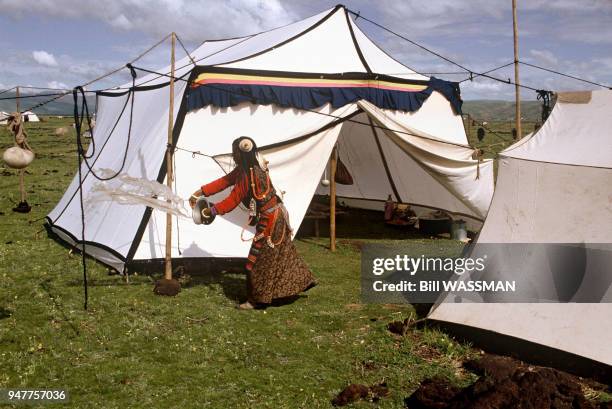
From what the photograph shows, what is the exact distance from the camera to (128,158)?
9.12 m

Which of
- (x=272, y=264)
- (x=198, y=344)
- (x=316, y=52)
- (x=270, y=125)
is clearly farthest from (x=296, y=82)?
(x=198, y=344)

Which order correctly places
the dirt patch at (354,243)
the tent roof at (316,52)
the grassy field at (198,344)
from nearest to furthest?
the grassy field at (198,344), the tent roof at (316,52), the dirt patch at (354,243)

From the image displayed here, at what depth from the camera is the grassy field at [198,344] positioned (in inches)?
201

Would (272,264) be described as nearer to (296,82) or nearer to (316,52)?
(296,82)

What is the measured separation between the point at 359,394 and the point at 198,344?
6.48ft

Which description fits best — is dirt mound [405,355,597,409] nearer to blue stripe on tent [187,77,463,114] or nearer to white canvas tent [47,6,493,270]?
white canvas tent [47,6,493,270]

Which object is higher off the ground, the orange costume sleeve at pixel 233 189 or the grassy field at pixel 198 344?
the orange costume sleeve at pixel 233 189

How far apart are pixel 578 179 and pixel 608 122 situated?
90cm

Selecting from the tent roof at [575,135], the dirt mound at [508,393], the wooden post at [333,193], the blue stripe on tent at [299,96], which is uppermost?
the blue stripe on tent at [299,96]

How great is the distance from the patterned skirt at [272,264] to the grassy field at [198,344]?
0.25 meters

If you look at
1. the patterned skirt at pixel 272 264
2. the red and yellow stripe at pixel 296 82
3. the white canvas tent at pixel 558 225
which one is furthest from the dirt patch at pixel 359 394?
the red and yellow stripe at pixel 296 82

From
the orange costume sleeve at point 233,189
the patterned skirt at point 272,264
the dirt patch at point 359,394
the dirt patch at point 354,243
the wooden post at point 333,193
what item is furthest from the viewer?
the dirt patch at point 354,243

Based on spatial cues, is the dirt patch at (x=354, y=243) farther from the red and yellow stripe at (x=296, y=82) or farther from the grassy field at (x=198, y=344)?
the red and yellow stripe at (x=296, y=82)

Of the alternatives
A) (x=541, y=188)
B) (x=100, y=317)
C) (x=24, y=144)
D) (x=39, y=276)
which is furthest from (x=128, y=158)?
(x=541, y=188)
